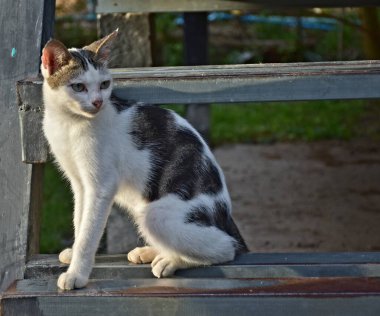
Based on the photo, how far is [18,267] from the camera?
139 inches

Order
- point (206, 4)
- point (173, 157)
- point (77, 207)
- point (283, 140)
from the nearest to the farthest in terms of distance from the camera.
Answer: point (173, 157) → point (77, 207) → point (206, 4) → point (283, 140)

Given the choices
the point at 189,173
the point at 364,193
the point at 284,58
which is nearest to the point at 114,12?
the point at 189,173

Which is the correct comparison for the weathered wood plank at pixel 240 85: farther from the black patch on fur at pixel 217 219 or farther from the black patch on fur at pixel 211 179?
the black patch on fur at pixel 217 219

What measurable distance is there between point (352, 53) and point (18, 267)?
7249 millimetres

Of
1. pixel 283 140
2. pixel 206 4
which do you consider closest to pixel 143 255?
pixel 206 4

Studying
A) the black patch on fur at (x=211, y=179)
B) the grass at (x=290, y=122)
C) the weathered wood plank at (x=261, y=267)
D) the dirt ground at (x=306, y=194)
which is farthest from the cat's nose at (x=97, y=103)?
the grass at (x=290, y=122)

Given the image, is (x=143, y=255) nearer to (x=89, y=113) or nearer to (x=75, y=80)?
(x=89, y=113)

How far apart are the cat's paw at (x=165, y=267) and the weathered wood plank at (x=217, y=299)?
0.27m

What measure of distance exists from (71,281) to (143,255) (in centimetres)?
53

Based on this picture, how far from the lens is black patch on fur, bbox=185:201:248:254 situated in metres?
3.43

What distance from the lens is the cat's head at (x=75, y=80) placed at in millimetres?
3359

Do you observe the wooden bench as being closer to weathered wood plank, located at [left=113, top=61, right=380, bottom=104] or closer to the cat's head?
weathered wood plank, located at [left=113, top=61, right=380, bottom=104]

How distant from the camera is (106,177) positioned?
342 centimetres

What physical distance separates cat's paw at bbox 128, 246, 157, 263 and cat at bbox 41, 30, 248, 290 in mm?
16
